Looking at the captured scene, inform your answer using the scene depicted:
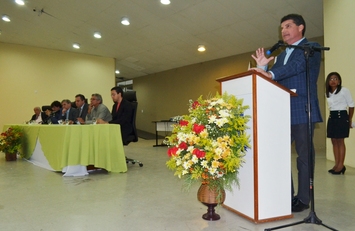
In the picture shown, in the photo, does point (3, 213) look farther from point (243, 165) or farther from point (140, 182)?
point (243, 165)

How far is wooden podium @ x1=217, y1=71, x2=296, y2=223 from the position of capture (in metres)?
1.76

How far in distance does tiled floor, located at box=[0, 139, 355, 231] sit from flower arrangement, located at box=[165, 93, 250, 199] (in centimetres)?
35

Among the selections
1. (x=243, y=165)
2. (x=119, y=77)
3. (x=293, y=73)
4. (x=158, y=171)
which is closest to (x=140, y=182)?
(x=158, y=171)

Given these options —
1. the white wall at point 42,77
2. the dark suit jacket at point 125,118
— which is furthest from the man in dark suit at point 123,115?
the white wall at point 42,77

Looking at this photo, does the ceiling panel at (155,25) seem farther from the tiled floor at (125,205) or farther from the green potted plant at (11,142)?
the tiled floor at (125,205)

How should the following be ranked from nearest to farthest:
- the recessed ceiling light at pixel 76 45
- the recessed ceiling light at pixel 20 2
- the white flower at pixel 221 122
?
the white flower at pixel 221 122, the recessed ceiling light at pixel 20 2, the recessed ceiling light at pixel 76 45

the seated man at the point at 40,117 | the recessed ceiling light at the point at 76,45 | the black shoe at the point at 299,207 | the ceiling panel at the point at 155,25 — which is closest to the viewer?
the black shoe at the point at 299,207

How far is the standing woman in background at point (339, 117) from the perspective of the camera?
135 inches

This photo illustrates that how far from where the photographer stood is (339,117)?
348 centimetres

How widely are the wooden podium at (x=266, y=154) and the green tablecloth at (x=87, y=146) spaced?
7.17ft

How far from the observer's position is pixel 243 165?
1.89 metres

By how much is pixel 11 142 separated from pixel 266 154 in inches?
189

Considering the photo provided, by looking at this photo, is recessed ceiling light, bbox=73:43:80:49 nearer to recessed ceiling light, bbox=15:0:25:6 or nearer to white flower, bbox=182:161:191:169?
recessed ceiling light, bbox=15:0:25:6

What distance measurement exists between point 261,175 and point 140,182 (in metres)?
1.71
